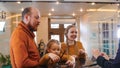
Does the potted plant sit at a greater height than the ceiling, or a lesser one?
lesser

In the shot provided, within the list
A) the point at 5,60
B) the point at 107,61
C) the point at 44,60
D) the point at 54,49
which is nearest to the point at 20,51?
the point at 44,60

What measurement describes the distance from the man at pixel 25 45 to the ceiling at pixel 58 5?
5.21 feet

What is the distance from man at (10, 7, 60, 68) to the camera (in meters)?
1.17

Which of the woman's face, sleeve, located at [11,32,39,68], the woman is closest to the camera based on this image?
sleeve, located at [11,32,39,68]

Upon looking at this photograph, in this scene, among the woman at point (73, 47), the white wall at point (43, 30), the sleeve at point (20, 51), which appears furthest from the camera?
the white wall at point (43, 30)

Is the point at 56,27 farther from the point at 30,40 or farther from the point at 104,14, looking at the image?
the point at 30,40

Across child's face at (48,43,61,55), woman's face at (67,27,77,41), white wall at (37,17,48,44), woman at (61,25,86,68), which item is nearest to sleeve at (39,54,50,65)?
child's face at (48,43,61,55)

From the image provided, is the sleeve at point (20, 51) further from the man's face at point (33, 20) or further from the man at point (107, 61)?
the man at point (107, 61)

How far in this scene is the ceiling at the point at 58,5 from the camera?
286 centimetres

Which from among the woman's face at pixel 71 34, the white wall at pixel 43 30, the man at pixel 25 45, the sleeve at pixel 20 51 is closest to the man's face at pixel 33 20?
the man at pixel 25 45

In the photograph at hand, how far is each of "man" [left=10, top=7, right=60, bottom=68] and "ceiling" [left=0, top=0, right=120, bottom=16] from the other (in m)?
1.59

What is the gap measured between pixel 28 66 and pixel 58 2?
1814mm

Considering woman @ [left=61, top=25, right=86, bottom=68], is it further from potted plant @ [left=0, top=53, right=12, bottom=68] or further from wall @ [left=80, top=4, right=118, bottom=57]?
potted plant @ [left=0, top=53, right=12, bottom=68]

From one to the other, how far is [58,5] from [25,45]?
1802mm
